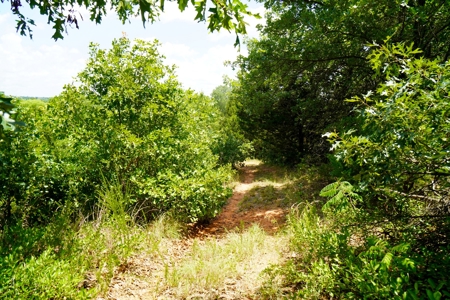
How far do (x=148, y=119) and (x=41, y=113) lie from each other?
193 centimetres

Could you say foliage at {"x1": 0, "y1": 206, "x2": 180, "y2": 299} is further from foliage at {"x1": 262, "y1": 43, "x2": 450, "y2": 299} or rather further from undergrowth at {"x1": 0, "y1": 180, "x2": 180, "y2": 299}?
foliage at {"x1": 262, "y1": 43, "x2": 450, "y2": 299}

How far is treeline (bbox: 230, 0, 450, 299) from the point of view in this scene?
231 centimetres

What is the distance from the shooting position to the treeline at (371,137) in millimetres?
2314

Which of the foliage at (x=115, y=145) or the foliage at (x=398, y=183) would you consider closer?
the foliage at (x=398, y=183)

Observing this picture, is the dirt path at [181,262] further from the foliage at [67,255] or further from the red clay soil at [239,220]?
the foliage at [67,255]

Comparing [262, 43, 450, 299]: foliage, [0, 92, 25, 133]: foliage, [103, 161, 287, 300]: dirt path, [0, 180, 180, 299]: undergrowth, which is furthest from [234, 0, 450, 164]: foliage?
[0, 92, 25, 133]: foliage

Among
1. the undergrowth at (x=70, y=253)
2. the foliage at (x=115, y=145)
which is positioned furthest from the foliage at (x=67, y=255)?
the foliage at (x=115, y=145)

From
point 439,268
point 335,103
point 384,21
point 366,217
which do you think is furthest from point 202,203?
point 384,21

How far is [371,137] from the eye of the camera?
257cm

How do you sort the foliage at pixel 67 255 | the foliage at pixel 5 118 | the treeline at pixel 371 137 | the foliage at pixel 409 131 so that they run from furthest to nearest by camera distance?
1. the foliage at pixel 67 255
2. the treeline at pixel 371 137
3. the foliage at pixel 409 131
4. the foliage at pixel 5 118

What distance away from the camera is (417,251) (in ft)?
9.23

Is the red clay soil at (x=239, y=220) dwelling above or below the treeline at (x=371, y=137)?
below

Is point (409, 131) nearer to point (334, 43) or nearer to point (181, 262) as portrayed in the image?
point (181, 262)

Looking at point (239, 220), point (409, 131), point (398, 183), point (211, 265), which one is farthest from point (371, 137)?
point (239, 220)
